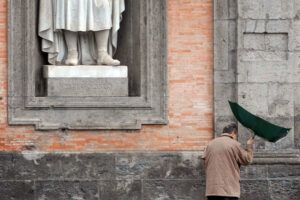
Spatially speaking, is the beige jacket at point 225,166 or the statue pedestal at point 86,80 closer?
the beige jacket at point 225,166

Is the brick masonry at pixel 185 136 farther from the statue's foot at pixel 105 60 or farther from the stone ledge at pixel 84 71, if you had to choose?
the statue's foot at pixel 105 60

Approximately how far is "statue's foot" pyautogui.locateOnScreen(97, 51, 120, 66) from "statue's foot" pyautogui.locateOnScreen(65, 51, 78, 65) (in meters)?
0.38

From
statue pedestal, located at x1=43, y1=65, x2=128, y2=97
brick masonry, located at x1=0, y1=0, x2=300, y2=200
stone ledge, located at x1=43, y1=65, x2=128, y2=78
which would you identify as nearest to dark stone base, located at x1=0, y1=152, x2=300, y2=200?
brick masonry, located at x1=0, y1=0, x2=300, y2=200

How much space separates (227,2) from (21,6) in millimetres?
3351

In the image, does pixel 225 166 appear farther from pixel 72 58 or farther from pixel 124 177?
pixel 72 58

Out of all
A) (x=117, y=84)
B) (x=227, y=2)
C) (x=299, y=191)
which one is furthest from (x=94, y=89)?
(x=299, y=191)

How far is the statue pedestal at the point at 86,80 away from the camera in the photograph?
15.2 m

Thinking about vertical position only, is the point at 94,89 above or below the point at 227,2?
below

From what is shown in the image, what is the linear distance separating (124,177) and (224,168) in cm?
280

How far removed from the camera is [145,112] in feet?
50.1

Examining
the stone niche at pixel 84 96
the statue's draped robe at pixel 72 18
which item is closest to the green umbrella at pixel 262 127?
the stone niche at pixel 84 96

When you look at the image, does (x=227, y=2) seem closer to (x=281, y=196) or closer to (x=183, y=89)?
(x=183, y=89)

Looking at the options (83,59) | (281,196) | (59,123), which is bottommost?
(281,196)

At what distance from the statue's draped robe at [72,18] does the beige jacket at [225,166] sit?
3595 millimetres
